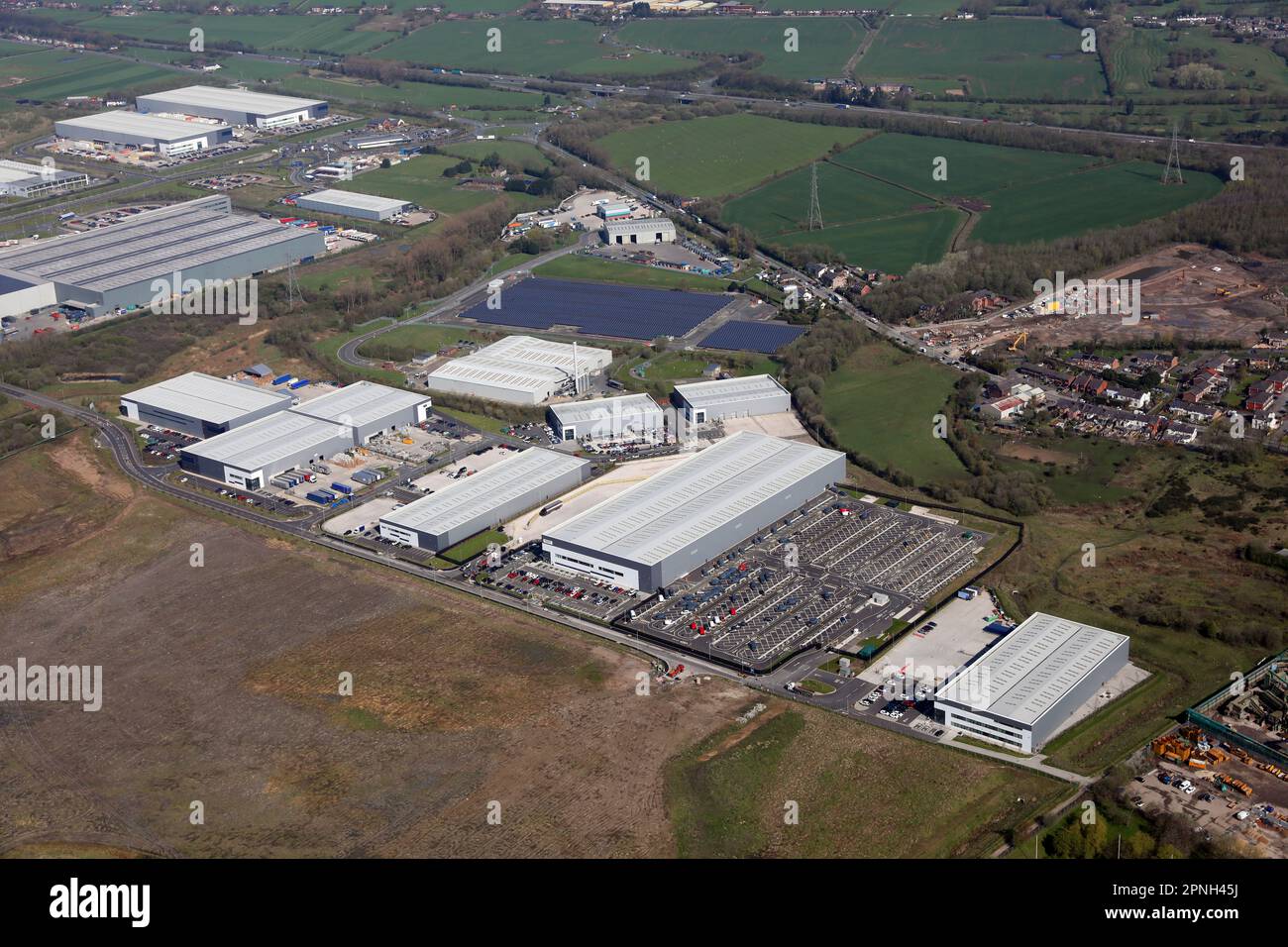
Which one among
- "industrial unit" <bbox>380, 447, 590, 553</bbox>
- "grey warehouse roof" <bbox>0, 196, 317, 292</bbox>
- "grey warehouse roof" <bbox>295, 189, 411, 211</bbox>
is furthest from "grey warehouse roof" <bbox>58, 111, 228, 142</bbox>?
"industrial unit" <bbox>380, 447, 590, 553</bbox>

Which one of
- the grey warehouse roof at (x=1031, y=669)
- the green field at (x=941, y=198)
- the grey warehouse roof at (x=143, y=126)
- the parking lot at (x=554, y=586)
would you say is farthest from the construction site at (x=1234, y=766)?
the grey warehouse roof at (x=143, y=126)

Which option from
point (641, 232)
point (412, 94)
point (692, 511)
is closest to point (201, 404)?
point (692, 511)

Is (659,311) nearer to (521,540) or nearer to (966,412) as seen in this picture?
(966,412)

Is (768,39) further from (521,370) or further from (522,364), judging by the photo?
(521,370)

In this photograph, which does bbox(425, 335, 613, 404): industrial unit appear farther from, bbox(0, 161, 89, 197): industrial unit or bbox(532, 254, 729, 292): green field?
bbox(0, 161, 89, 197): industrial unit

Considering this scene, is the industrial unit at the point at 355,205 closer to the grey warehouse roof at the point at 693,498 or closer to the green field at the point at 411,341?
the green field at the point at 411,341

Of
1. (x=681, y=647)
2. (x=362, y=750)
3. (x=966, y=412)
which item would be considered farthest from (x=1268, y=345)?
(x=362, y=750)

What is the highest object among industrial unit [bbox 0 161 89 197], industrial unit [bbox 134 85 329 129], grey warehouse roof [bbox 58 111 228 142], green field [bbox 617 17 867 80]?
green field [bbox 617 17 867 80]
